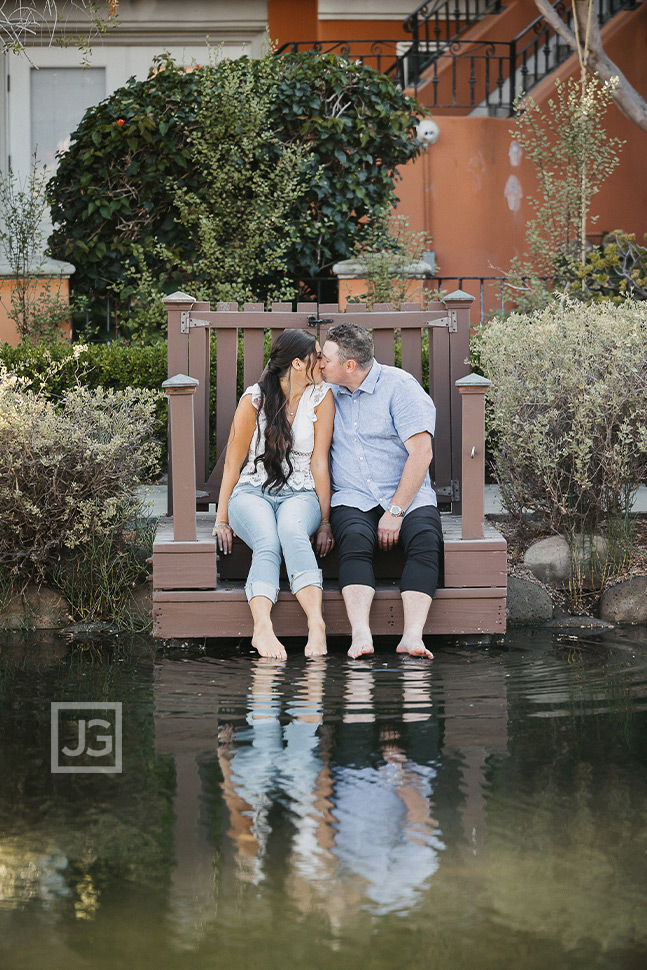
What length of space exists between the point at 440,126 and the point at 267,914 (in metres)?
10.3

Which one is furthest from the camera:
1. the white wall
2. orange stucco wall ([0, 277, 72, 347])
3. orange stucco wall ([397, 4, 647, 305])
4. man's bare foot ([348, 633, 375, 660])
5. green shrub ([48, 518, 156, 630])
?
the white wall

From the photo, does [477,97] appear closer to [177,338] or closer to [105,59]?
[105,59]

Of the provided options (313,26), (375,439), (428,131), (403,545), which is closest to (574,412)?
(375,439)

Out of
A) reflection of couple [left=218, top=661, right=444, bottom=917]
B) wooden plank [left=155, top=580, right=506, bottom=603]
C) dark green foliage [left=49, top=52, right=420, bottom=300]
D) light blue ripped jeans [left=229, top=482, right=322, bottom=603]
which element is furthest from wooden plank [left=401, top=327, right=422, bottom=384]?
dark green foliage [left=49, top=52, right=420, bottom=300]

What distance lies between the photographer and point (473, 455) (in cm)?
445

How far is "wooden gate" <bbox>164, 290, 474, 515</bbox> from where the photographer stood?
494 centimetres

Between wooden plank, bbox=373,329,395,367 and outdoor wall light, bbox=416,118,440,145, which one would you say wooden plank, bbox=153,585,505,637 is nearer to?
wooden plank, bbox=373,329,395,367

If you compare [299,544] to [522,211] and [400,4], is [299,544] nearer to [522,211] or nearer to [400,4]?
[522,211]

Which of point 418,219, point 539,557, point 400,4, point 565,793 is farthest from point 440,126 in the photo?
point 565,793

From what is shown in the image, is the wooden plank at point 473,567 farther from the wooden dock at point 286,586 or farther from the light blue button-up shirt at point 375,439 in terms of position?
the light blue button-up shirt at point 375,439

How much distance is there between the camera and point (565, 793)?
3012mm

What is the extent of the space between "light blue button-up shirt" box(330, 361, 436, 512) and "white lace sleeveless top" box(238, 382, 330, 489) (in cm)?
12

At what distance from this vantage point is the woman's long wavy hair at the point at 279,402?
14.9 ft

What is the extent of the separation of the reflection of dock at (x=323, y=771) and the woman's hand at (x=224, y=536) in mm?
495
